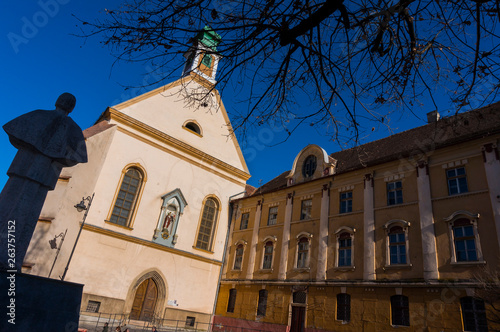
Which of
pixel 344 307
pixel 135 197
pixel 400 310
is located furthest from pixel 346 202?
pixel 135 197

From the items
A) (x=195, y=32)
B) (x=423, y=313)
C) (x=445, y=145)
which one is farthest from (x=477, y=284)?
(x=195, y=32)

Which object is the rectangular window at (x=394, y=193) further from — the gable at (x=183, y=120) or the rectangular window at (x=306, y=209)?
the gable at (x=183, y=120)

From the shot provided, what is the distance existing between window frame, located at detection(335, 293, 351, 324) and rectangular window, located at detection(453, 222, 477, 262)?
17.6ft

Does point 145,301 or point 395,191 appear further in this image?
point 145,301

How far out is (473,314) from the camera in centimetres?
1170

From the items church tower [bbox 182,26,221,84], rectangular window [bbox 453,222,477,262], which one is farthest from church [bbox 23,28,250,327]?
rectangular window [bbox 453,222,477,262]

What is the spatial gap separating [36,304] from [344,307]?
47.9 ft

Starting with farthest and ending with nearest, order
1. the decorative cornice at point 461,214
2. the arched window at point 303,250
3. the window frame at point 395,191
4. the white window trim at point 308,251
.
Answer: the arched window at point 303,250
the white window trim at point 308,251
the window frame at point 395,191
the decorative cornice at point 461,214

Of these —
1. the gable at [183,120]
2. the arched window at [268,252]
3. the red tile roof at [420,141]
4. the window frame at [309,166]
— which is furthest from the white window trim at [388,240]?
the gable at [183,120]

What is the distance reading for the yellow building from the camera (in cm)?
1258

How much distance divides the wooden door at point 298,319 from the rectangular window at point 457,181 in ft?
31.4

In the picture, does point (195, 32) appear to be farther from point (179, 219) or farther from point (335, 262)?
point (179, 219)

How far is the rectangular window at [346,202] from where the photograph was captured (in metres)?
17.5

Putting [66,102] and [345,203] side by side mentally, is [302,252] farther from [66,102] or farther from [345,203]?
[66,102]
